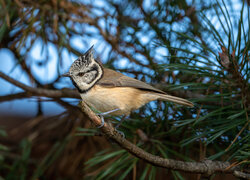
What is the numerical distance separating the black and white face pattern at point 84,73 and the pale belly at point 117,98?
48 mm

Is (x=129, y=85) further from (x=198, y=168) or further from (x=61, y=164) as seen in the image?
(x=61, y=164)

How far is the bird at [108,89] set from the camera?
1.31 meters

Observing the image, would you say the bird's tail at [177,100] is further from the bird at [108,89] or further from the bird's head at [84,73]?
the bird's head at [84,73]

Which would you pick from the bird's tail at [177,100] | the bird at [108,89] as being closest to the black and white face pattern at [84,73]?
the bird at [108,89]

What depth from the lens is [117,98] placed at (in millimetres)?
1323

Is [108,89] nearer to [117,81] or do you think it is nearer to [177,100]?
[117,81]

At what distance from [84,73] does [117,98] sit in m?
0.21

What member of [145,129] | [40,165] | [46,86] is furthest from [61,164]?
[145,129]

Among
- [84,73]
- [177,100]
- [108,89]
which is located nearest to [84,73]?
[84,73]

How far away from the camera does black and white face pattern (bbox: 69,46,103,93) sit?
1.34 meters

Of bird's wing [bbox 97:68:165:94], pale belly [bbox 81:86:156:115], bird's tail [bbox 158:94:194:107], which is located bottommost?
pale belly [bbox 81:86:156:115]

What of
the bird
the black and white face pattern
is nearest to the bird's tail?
the bird

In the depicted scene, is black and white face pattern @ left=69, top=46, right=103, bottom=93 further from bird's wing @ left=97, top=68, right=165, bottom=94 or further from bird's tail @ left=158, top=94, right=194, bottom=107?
bird's tail @ left=158, top=94, right=194, bottom=107

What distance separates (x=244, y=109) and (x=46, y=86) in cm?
118
